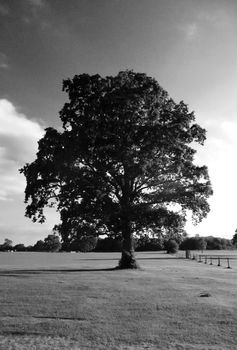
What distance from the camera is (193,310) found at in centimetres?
1297

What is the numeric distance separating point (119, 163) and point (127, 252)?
8.61m

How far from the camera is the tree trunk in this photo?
116 feet

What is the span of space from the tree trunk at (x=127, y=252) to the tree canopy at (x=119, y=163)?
0.30ft

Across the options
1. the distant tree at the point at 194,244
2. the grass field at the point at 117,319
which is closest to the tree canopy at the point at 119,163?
the grass field at the point at 117,319

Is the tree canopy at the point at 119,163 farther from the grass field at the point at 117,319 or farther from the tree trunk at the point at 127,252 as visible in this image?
the grass field at the point at 117,319

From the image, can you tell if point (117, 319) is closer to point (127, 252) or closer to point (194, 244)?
point (127, 252)

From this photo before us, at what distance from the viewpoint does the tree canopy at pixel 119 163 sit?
34.3 m

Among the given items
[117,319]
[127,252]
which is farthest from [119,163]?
[117,319]

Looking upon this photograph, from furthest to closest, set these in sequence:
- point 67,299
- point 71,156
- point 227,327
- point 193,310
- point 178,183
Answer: point 178,183, point 71,156, point 67,299, point 193,310, point 227,327

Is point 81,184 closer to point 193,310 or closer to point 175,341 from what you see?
point 193,310

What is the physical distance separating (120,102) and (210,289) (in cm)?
2021

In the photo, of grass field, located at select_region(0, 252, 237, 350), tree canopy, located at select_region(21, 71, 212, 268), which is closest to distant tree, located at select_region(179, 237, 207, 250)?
tree canopy, located at select_region(21, 71, 212, 268)

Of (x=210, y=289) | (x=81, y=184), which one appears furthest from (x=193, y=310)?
(x=81, y=184)

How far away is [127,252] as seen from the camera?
36.2 meters
